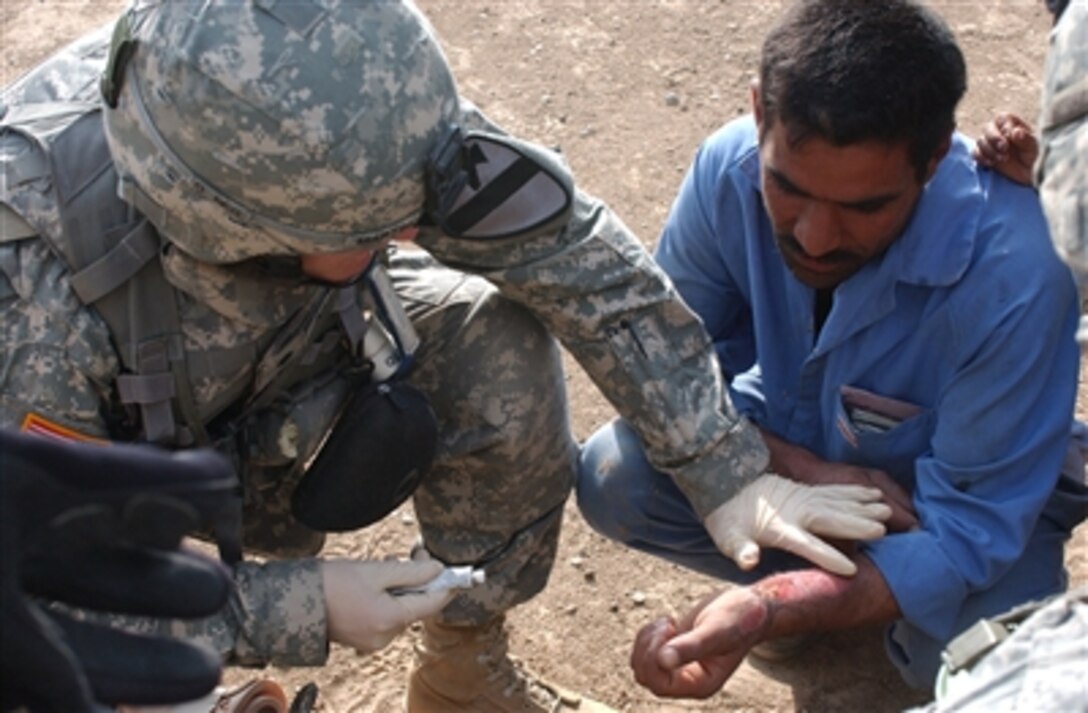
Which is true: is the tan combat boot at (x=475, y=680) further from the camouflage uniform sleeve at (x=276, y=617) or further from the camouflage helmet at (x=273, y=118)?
the camouflage helmet at (x=273, y=118)

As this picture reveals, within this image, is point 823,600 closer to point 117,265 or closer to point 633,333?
point 633,333

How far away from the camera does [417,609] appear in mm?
3102

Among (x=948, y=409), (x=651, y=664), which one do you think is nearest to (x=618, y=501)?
(x=651, y=664)

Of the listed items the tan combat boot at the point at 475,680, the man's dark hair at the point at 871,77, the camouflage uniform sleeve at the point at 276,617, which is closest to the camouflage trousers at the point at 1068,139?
the man's dark hair at the point at 871,77

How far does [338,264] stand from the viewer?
299 centimetres

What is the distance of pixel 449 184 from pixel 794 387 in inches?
44.5

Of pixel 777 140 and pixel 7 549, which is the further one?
pixel 777 140

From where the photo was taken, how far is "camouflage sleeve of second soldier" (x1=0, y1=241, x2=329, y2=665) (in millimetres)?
2844

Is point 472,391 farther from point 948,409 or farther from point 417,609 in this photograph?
point 948,409

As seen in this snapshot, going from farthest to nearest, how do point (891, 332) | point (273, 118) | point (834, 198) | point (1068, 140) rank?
point (891, 332), point (834, 198), point (273, 118), point (1068, 140)

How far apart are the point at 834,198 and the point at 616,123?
2.44m

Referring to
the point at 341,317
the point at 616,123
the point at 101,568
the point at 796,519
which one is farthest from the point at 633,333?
the point at 616,123

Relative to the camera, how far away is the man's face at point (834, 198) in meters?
3.03

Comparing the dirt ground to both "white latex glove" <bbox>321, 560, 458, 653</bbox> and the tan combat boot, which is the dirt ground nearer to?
the tan combat boot
